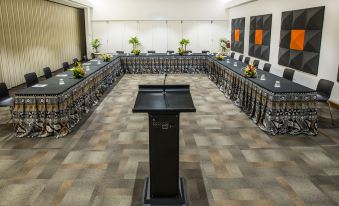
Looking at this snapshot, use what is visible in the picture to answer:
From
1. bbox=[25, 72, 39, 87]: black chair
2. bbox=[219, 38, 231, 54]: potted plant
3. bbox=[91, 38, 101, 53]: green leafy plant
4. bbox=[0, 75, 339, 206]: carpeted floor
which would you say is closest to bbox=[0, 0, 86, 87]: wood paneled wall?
bbox=[91, 38, 101, 53]: green leafy plant

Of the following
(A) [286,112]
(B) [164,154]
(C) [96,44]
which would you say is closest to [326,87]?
(A) [286,112]

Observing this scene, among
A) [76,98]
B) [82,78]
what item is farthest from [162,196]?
[82,78]

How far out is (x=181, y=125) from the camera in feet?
19.1

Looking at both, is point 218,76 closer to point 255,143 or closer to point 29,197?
point 255,143

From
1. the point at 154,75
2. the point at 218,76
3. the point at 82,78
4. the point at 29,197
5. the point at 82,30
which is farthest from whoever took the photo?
the point at 82,30

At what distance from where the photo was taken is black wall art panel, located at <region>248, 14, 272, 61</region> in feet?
32.7

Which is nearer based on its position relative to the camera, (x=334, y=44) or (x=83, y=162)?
(x=83, y=162)

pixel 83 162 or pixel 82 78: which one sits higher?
pixel 82 78

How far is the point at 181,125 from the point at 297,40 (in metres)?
4.36

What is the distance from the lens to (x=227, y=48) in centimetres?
1512

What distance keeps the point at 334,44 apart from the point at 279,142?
3.23 meters

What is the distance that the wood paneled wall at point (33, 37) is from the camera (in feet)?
29.8

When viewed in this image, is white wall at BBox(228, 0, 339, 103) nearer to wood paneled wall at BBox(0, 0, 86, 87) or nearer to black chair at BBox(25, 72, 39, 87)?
black chair at BBox(25, 72, 39, 87)

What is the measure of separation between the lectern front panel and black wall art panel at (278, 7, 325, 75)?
5764 millimetres
